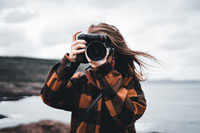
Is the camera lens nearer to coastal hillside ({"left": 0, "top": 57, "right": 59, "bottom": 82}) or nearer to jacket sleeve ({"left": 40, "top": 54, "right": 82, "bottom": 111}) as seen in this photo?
jacket sleeve ({"left": 40, "top": 54, "right": 82, "bottom": 111})

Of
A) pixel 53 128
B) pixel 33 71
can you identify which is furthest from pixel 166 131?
pixel 33 71

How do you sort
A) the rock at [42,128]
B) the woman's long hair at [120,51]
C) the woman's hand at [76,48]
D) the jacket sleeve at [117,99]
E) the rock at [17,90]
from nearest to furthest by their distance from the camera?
the jacket sleeve at [117,99]
the woman's hand at [76,48]
the woman's long hair at [120,51]
the rock at [42,128]
the rock at [17,90]

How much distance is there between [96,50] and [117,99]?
1.37 feet

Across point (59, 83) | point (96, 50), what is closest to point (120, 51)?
point (96, 50)

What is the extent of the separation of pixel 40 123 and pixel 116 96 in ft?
15.0

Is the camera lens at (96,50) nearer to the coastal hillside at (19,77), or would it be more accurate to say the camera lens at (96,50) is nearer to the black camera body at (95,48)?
the black camera body at (95,48)

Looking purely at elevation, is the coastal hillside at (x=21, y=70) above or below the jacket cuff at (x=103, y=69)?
below

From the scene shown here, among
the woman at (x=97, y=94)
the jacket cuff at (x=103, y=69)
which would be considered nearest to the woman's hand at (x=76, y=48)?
the woman at (x=97, y=94)

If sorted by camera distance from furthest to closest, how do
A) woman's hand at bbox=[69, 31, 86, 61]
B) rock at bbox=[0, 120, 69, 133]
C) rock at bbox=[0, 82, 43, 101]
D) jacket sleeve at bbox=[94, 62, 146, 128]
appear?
rock at bbox=[0, 82, 43, 101]
rock at bbox=[0, 120, 69, 133]
woman's hand at bbox=[69, 31, 86, 61]
jacket sleeve at bbox=[94, 62, 146, 128]

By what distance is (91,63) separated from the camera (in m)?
1.50

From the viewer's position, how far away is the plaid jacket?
143cm

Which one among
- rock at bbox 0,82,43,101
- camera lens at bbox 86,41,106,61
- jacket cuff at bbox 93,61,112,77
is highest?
camera lens at bbox 86,41,106,61

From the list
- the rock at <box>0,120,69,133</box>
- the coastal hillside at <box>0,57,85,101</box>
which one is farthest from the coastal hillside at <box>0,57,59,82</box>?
the rock at <box>0,120,69,133</box>

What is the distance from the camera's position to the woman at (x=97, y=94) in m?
1.44
